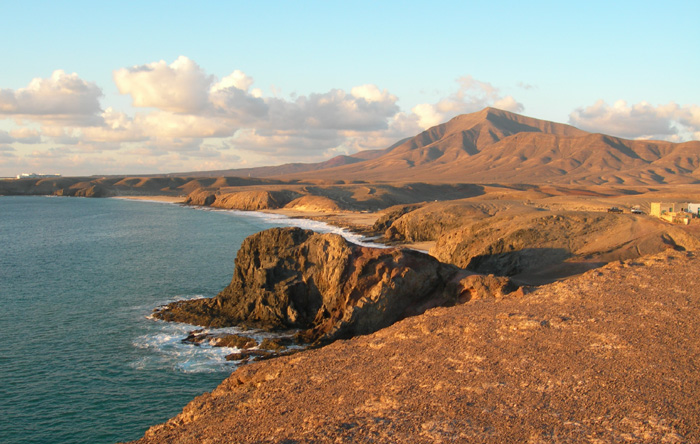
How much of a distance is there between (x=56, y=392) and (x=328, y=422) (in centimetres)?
1246

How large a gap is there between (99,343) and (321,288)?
10622 millimetres

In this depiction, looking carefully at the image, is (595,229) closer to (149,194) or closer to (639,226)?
(639,226)

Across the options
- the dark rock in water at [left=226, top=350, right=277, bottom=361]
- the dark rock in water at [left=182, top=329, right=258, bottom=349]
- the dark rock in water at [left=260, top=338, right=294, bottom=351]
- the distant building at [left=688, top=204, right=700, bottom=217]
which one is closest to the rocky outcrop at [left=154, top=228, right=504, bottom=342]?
the dark rock in water at [left=260, top=338, right=294, bottom=351]

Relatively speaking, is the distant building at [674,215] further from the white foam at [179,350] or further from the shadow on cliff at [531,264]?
the white foam at [179,350]

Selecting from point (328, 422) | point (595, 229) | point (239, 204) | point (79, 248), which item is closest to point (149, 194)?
point (239, 204)

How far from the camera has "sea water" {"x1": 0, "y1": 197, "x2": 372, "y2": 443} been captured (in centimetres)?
1738

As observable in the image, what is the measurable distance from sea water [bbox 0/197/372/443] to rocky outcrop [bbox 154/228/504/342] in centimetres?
319

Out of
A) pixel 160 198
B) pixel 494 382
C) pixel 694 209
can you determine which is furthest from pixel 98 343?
pixel 160 198

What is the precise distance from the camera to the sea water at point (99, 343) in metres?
17.4

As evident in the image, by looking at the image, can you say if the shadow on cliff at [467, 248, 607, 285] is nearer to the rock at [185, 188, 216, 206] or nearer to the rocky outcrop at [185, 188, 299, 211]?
the rocky outcrop at [185, 188, 299, 211]

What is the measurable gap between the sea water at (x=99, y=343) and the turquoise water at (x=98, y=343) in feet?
0.15

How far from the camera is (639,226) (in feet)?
109

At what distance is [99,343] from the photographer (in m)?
24.4

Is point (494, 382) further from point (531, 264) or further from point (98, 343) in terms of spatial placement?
point (531, 264)
